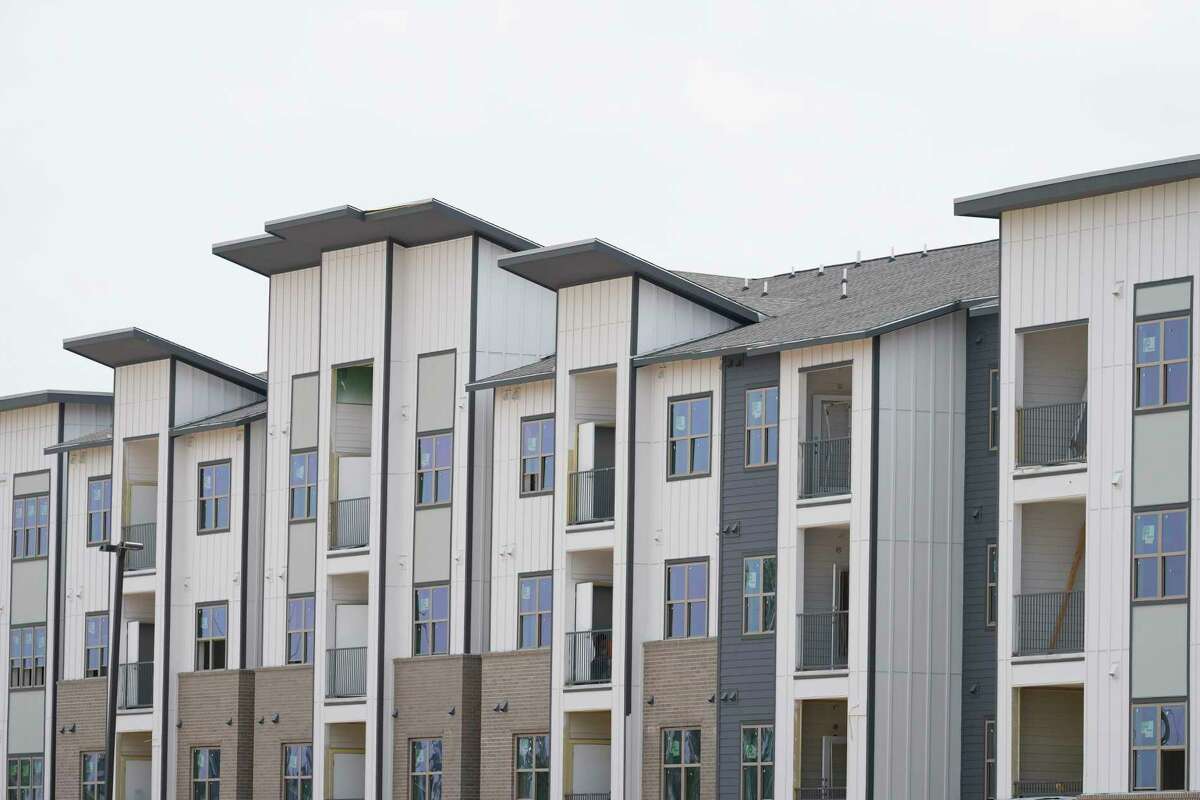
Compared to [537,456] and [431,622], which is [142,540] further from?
[537,456]

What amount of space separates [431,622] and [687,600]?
28.6 ft

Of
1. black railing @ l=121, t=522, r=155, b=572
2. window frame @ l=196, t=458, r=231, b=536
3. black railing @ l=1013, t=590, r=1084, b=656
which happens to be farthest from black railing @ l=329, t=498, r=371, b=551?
black railing @ l=1013, t=590, r=1084, b=656

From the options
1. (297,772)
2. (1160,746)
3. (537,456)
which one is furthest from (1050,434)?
(297,772)

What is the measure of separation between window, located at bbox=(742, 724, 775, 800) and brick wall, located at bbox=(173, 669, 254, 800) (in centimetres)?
1804

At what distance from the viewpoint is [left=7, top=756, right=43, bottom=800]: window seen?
72.2 m

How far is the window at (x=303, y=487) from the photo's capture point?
64438mm

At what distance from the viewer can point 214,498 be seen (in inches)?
2677

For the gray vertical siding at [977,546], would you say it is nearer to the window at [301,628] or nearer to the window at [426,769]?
the window at [426,769]

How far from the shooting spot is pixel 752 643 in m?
53.0

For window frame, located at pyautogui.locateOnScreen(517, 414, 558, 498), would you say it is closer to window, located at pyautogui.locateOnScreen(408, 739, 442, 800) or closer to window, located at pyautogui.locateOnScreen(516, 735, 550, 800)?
window, located at pyautogui.locateOnScreen(516, 735, 550, 800)

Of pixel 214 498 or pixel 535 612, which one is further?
pixel 214 498

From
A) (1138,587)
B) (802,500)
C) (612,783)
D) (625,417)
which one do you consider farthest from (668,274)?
(1138,587)

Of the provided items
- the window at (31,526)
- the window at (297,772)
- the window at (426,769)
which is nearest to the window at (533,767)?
the window at (426,769)

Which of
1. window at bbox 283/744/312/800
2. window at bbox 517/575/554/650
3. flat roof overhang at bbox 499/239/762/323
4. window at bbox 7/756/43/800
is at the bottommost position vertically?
window at bbox 7/756/43/800
